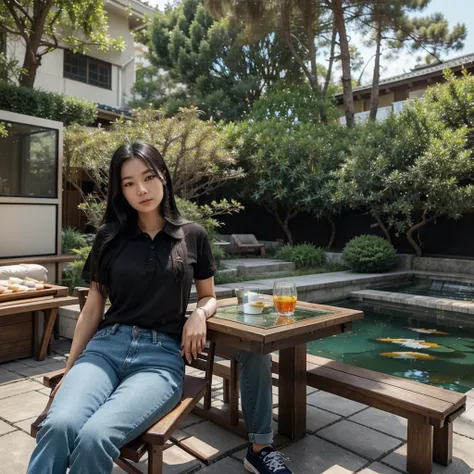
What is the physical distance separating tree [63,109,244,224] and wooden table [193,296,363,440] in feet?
18.3

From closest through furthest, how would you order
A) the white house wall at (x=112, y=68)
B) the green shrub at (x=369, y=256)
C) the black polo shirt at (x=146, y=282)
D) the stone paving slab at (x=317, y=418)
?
1. the black polo shirt at (x=146, y=282)
2. the stone paving slab at (x=317, y=418)
3. the green shrub at (x=369, y=256)
4. the white house wall at (x=112, y=68)

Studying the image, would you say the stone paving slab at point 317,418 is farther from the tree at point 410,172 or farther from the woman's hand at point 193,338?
the tree at point 410,172

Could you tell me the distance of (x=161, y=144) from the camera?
26.2ft

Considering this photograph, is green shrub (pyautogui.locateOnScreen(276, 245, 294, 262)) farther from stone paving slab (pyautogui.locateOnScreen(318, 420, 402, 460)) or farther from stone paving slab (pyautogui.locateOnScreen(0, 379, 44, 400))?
stone paving slab (pyautogui.locateOnScreen(318, 420, 402, 460))

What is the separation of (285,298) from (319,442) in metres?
0.88

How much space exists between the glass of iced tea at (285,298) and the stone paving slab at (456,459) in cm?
92

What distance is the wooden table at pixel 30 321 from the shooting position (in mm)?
3945

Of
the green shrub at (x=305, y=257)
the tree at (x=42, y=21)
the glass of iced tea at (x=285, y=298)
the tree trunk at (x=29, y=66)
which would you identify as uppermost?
the tree at (x=42, y=21)

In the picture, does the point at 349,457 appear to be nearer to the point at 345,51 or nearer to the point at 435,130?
the point at 435,130

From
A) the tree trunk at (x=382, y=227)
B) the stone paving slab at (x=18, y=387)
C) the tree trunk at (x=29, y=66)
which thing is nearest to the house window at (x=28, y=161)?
the stone paving slab at (x=18, y=387)

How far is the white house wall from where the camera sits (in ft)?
46.7

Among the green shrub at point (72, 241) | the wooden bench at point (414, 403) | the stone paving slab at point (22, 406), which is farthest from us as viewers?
the green shrub at point (72, 241)

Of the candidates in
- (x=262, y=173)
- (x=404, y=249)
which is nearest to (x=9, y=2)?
(x=262, y=173)

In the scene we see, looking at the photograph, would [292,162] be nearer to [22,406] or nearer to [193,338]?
[22,406]
